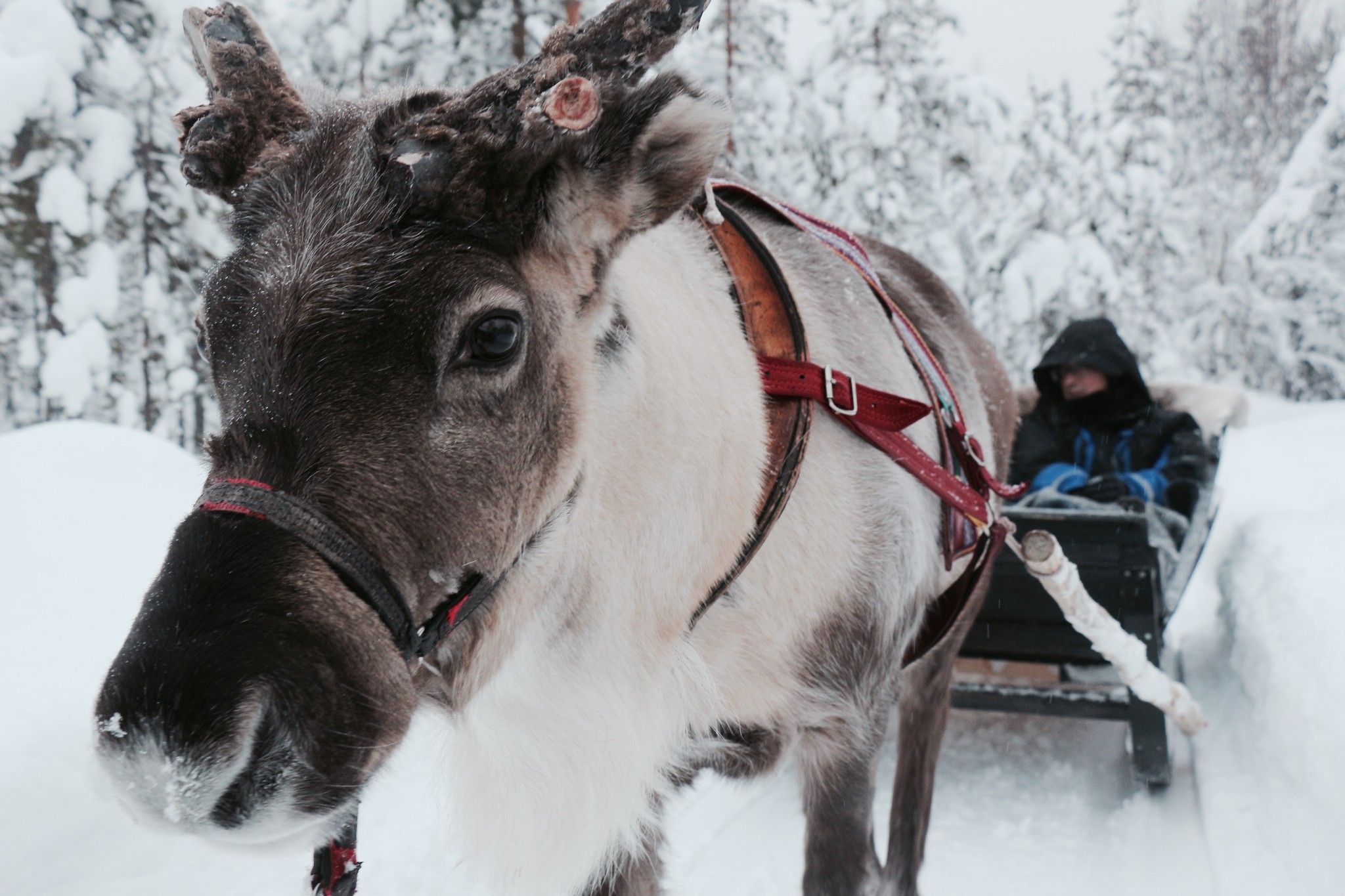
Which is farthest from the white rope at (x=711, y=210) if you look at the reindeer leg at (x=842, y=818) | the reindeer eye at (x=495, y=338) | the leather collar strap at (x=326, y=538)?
the reindeer leg at (x=842, y=818)

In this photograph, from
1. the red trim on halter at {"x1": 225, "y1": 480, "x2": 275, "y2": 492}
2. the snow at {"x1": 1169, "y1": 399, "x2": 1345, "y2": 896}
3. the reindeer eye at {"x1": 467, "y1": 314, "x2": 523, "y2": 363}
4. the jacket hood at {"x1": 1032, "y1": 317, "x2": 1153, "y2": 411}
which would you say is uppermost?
the reindeer eye at {"x1": 467, "y1": 314, "x2": 523, "y2": 363}

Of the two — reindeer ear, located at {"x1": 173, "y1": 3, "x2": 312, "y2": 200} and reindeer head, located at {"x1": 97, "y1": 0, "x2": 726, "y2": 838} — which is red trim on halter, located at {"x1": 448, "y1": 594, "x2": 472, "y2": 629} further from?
reindeer ear, located at {"x1": 173, "y1": 3, "x2": 312, "y2": 200}

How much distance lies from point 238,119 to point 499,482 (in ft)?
2.48

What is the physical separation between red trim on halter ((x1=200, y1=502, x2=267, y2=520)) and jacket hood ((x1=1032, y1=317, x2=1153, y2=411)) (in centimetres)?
541

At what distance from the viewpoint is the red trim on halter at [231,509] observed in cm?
129

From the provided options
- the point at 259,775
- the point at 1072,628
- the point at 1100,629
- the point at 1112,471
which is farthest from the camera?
the point at 1112,471

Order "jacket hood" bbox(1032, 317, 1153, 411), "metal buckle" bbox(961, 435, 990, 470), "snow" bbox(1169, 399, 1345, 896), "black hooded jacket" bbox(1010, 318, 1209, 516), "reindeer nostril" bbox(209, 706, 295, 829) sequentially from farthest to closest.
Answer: "jacket hood" bbox(1032, 317, 1153, 411) < "black hooded jacket" bbox(1010, 318, 1209, 516) < "snow" bbox(1169, 399, 1345, 896) < "metal buckle" bbox(961, 435, 990, 470) < "reindeer nostril" bbox(209, 706, 295, 829)

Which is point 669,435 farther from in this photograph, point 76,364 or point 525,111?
point 76,364

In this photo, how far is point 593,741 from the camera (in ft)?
6.57

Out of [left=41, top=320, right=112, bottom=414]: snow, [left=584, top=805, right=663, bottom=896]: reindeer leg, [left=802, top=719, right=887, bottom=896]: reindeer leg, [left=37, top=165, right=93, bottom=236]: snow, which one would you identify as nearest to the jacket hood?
[left=802, top=719, right=887, bottom=896]: reindeer leg

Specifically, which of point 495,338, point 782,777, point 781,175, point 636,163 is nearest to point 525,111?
point 636,163

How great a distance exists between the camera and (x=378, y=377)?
138cm

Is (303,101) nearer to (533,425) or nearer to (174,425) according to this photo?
(533,425)

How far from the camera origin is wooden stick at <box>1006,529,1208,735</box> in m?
3.17
